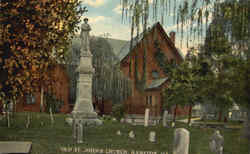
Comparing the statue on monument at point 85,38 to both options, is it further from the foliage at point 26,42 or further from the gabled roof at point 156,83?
the gabled roof at point 156,83

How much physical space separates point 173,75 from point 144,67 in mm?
24817

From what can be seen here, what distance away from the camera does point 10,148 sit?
5.86m

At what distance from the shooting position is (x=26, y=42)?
28.3ft

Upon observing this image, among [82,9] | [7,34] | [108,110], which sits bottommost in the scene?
[108,110]

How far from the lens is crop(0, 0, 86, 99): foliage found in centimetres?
844

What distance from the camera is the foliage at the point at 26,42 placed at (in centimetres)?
844

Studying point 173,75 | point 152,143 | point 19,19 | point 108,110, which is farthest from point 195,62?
point 19,19

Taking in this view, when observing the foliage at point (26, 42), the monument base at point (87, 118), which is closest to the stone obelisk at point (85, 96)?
the monument base at point (87, 118)

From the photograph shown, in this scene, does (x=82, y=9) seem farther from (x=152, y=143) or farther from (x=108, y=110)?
(x=108, y=110)

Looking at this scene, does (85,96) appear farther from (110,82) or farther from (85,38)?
(110,82)

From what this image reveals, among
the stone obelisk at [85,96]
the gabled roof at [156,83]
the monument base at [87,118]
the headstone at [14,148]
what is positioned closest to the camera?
the headstone at [14,148]

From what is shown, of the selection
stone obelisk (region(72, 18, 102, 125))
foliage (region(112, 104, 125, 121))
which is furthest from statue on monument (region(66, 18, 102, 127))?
foliage (region(112, 104, 125, 121))

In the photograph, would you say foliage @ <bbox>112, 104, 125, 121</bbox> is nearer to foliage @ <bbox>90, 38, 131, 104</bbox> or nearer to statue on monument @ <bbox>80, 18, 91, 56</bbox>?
foliage @ <bbox>90, 38, 131, 104</bbox>

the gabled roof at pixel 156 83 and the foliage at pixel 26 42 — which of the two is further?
the gabled roof at pixel 156 83
